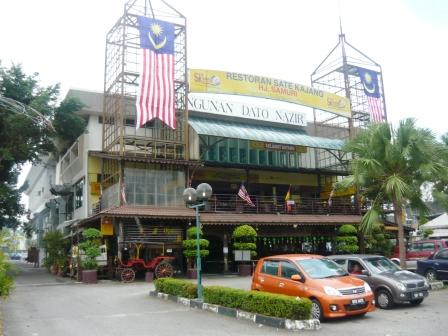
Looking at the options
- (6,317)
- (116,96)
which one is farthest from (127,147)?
(6,317)

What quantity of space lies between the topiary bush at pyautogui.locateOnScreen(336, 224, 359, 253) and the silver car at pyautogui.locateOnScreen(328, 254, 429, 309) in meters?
14.4

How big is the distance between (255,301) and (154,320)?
2.53m

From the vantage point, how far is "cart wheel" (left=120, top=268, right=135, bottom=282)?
2280 centimetres

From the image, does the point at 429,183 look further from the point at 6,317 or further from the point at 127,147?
the point at 127,147

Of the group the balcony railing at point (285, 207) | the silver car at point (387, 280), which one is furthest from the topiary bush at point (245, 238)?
the silver car at point (387, 280)

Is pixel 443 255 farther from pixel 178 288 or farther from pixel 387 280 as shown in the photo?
pixel 178 288

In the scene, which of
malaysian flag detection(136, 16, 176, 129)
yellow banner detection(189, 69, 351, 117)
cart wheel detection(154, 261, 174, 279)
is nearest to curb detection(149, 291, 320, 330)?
cart wheel detection(154, 261, 174, 279)

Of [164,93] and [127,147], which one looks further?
[127,147]

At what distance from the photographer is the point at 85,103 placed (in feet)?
101

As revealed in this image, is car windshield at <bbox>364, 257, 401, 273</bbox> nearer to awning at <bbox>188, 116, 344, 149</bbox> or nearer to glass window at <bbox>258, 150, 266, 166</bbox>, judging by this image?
awning at <bbox>188, 116, 344, 149</bbox>

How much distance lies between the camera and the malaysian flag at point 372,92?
37.1 m

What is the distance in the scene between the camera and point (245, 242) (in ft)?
83.4

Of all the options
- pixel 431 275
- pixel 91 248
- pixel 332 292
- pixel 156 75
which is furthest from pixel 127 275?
pixel 332 292

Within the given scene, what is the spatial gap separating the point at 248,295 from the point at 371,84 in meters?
30.1
